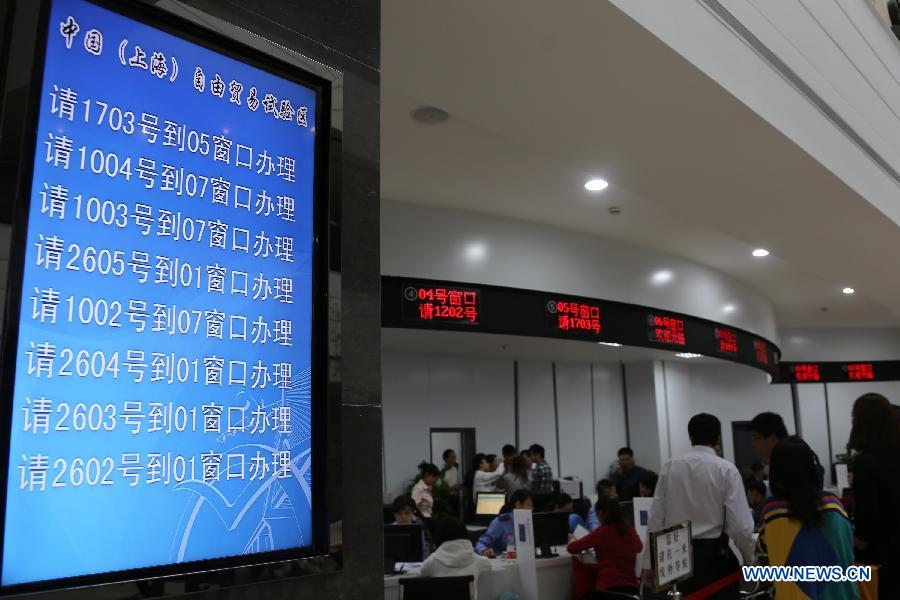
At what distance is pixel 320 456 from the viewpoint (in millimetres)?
1686

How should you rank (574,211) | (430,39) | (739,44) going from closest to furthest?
(430,39), (739,44), (574,211)

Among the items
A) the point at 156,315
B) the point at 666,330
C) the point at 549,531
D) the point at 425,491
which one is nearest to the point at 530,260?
the point at 666,330

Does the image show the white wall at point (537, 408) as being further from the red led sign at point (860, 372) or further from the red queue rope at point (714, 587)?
the red led sign at point (860, 372)

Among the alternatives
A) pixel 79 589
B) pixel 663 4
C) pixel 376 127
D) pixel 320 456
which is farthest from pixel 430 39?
pixel 79 589

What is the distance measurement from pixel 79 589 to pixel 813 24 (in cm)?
513

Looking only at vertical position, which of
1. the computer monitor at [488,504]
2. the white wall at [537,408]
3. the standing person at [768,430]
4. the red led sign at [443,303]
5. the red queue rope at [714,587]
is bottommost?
the red queue rope at [714,587]

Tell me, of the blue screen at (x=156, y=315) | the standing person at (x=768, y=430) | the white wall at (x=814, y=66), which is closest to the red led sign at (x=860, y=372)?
the white wall at (x=814, y=66)

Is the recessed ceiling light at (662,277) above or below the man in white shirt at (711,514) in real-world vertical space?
above

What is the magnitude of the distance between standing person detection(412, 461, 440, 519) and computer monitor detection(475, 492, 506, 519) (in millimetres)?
590

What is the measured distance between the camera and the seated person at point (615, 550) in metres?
5.36

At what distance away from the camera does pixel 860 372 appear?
15.0 metres

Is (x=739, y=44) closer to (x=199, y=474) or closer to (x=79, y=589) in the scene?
(x=199, y=474)

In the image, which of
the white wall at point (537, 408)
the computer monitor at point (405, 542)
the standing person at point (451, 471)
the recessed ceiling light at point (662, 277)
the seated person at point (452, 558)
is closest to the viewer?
the seated person at point (452, 558)

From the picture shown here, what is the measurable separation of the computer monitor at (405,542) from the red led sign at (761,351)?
7165 mm
